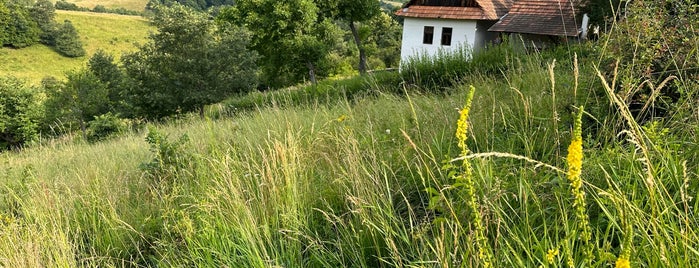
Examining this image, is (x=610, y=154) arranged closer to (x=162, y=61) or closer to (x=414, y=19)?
(x=162, y=61)

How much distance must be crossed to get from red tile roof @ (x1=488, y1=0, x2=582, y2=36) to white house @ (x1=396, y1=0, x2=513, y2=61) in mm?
1212

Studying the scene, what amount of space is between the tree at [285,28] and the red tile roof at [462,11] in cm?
486

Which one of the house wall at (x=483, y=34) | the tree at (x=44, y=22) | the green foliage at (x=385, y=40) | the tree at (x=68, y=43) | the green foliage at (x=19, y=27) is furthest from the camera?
the tree at (x=44, y=22)

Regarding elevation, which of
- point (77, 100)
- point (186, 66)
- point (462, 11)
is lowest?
point (77, 100)

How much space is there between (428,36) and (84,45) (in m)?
65.5

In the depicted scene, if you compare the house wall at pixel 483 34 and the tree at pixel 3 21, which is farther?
the tree at pixel 3 21

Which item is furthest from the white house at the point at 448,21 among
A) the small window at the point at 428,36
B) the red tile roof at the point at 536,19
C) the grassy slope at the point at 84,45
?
the grassy slope at the point at 84,45

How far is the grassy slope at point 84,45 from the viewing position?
5710 centimetres

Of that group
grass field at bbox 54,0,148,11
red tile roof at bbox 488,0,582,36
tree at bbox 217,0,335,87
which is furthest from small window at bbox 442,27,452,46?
grass field at bbox 54,0,148,11

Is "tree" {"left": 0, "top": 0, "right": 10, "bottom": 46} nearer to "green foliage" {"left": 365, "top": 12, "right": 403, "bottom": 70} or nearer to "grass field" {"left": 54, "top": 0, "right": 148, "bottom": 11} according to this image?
"grass field" {"left": 54, "top": 0, "right": 148, "bottom": 11}

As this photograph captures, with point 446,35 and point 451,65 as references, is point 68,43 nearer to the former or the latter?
point 446,35

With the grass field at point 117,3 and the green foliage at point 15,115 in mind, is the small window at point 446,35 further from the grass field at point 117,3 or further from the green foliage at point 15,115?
the grass field at point 117,3

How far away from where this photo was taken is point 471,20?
23.0 meters

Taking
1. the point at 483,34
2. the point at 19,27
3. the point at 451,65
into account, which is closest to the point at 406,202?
the point at 451,65
